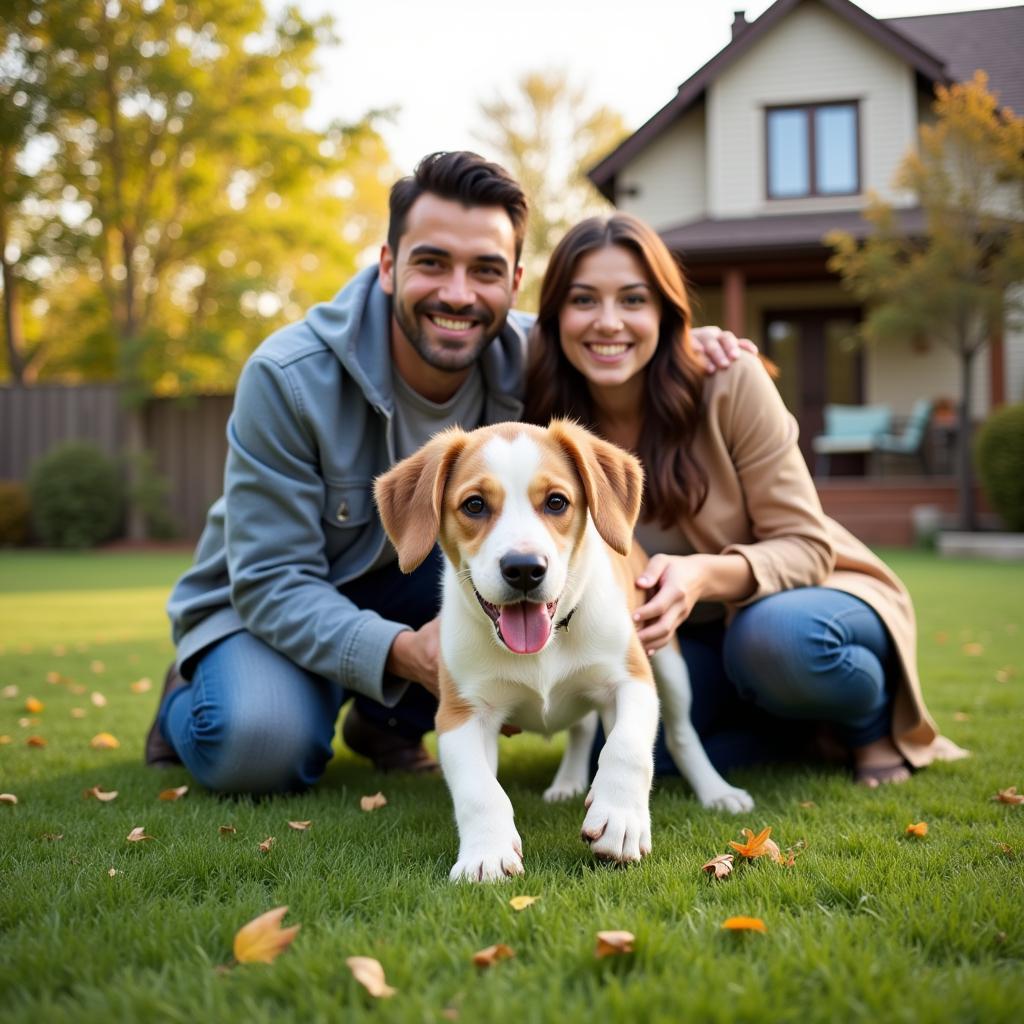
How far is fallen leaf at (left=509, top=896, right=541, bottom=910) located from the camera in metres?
2.34

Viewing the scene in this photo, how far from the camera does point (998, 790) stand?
3.48m

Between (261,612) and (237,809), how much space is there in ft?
2.37

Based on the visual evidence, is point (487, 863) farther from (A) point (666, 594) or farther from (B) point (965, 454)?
(B) point (965, 454)

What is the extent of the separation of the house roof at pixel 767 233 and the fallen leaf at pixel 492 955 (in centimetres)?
1539

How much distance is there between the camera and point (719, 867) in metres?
2.62

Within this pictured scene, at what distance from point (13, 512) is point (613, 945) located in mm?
19924

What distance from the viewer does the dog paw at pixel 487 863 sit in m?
2.59

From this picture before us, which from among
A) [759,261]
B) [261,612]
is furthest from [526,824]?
[759,261]

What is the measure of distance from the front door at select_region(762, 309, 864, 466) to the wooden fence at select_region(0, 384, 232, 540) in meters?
11.4

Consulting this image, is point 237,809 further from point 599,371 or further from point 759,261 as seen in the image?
point 759,261

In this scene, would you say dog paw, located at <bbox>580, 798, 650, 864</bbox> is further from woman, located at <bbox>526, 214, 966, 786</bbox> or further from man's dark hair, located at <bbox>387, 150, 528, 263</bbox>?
man's dark hair, located at <bbox>387, 150, 528, 263</bbox>

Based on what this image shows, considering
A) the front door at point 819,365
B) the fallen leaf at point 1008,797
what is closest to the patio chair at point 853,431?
the front door at point 819,365

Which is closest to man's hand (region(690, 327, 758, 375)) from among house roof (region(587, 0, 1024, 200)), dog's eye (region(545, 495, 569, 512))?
dog's eye (region(545, 495, 569, 512))

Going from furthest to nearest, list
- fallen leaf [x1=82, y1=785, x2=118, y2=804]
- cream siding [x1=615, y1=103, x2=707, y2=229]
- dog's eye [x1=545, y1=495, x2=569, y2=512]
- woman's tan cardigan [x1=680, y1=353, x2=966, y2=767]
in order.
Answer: cream siding [x1=615, y1=103, x2=707, y2=229] < woman's tan cardigan [x1=680, y1=353, x2=966, y2=767] < fallen leaf [x1=82, y1=785, x2=118, y2=804] < dog's eye [x1=545, y1=495, x2=569, y2=512]
